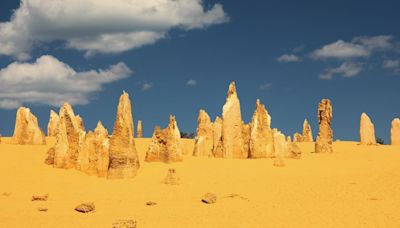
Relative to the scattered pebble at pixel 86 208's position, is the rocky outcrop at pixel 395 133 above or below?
above

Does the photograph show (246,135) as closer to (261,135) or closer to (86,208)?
(261,135)

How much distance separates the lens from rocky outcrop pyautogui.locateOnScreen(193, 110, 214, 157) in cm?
3247

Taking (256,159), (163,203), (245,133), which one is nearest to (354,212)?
(163,203)

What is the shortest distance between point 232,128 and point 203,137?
213 inches

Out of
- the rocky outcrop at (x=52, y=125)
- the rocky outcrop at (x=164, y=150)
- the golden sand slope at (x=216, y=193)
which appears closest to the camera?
Answer: the golden sand slope at (x=216, y=193)

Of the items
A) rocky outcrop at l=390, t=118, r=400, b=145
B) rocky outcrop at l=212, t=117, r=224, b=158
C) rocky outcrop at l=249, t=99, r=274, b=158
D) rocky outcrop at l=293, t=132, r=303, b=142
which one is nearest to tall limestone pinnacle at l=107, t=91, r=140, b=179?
rocky outcrop at l=212, t=117, r=224, b=158

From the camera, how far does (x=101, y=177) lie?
70.2 feet

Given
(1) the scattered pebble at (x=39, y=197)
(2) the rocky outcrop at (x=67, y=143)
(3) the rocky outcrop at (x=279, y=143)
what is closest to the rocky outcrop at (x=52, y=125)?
(2) the rocky outcrop at (x=67, y=143)

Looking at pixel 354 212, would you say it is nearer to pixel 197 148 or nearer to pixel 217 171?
pixel 217 171

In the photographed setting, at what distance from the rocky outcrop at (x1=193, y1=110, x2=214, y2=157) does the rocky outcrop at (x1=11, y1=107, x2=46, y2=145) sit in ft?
37.8

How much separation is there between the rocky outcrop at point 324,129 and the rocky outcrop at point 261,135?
7884 mm

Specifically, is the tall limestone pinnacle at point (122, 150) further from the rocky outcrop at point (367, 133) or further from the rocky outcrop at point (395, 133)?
the rocky outcrop at point (395, 133)

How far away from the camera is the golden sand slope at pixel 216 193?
13641 millimetres

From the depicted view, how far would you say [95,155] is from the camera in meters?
21.8
